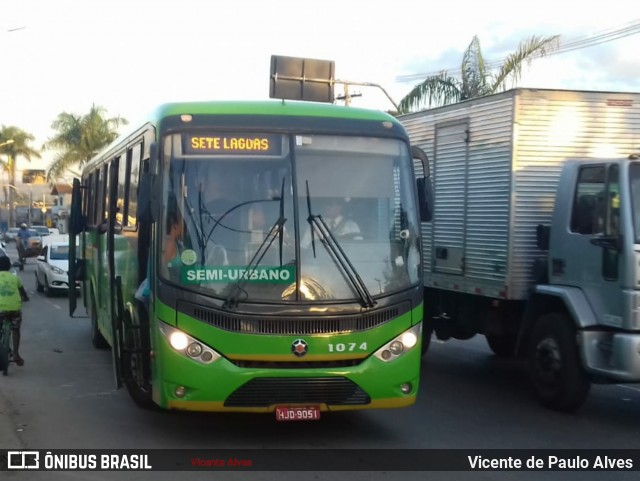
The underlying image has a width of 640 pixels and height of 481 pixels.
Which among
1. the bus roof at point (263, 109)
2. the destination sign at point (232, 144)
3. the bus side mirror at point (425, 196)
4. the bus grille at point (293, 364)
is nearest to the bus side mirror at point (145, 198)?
the destination sign at point (232, 144)

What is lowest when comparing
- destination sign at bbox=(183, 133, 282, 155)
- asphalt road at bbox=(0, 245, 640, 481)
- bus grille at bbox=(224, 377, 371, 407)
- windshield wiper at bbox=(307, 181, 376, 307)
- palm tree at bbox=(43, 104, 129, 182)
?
asphalt road at bbox=(0, 245, 640, 481)

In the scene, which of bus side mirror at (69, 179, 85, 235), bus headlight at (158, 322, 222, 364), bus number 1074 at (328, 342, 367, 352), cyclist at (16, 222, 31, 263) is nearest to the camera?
bus headlight at (158, 322, 222, 364)

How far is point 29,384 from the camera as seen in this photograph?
35.4ft

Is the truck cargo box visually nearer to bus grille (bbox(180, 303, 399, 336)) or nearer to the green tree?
bus grille (bbox(180, 303, 399, 336))

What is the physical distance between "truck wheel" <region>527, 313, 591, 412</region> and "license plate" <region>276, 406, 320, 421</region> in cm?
317

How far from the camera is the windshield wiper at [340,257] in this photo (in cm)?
746

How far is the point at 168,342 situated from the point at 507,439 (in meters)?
3.30

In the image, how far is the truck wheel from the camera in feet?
29.9

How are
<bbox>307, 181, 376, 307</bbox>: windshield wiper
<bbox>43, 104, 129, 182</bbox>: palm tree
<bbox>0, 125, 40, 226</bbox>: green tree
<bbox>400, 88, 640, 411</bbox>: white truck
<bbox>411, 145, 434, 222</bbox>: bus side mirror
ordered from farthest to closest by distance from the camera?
<bbox>0, 125, 40, 226</bbox>: green tree, <bbox>43, 104, 129, 182</bbox>: palm tree, <bbox>400, 88, 640, 411</bbox>: white truck, <bbox>411, 145, 434, 222</bbox>: bus side mirror, <bbox>307, 181, 376, 307</bbox>: windshield wiper

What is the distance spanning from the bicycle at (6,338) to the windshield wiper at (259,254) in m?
5.02

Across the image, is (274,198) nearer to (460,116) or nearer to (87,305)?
(460,116)

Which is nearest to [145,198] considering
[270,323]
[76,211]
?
[270,323]

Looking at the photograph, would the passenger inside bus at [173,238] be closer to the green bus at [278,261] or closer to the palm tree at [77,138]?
the green bus at [278,261]

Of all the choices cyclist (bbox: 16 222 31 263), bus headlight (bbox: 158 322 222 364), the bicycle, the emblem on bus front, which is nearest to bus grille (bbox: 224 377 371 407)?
the emblem on bus front
